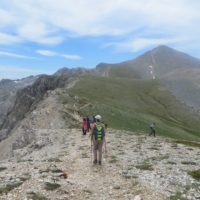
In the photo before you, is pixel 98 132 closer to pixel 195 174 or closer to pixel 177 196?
pixel 195 174

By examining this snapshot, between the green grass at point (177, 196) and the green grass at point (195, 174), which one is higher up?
the green grass at point (195, 174)

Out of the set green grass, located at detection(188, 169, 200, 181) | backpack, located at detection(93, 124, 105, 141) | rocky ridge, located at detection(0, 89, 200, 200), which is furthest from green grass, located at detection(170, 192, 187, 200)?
backpack, located at detection(93, 124, 105, 141)

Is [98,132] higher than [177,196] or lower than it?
higher

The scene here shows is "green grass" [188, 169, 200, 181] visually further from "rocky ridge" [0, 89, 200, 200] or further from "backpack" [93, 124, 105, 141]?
"backpack" [93, 124, 105, 141]

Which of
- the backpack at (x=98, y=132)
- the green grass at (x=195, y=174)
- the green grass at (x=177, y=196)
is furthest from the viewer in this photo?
the backpack at (x=98, y=132)

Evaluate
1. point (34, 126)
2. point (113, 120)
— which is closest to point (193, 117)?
point (113, 120)

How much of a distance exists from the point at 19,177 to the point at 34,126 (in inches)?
2675

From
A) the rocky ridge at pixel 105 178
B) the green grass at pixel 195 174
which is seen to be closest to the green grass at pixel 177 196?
the rocky ridge at pixel 105 178

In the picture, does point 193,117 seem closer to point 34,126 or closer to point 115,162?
point 34,126

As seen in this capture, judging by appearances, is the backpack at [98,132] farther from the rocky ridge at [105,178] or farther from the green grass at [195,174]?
the green grass at [195,174]

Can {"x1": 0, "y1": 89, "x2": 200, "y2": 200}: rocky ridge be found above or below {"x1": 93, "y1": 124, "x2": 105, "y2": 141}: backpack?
below

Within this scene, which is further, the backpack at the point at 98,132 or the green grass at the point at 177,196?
the backpack at the point at 98,132

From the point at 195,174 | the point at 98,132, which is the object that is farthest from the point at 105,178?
the point at 195,174

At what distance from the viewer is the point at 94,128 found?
109 feet
